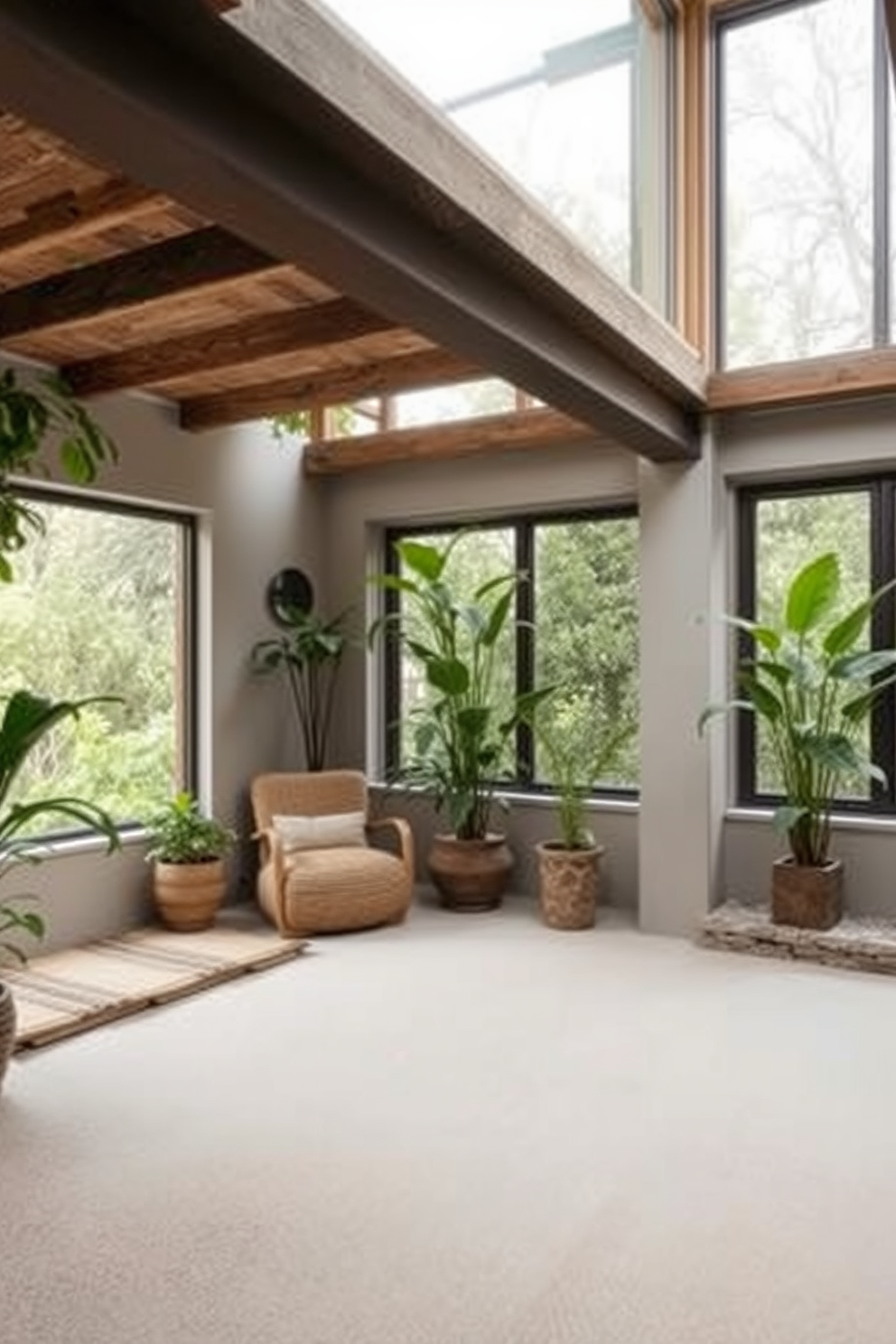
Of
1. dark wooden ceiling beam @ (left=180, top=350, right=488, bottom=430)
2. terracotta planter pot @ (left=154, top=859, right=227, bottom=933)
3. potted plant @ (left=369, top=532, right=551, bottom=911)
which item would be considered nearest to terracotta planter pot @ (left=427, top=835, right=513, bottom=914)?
potted plant @ (left=369, top=532, right=551, bottom=911)

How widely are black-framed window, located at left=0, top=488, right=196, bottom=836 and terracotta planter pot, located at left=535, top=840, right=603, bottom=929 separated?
2044 mm

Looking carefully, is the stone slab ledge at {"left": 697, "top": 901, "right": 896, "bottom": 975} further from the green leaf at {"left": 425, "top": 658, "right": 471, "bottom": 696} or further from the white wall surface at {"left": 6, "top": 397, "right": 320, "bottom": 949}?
the white wall surface at {"left": 6, "top": 397, "right": 320, "bottom": 949}

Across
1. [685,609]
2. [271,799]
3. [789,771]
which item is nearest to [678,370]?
[685,609]

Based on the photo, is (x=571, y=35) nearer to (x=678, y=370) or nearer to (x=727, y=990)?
(x=678, y=370)

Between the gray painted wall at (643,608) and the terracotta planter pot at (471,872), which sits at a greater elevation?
the gray painted wall at (643,608)

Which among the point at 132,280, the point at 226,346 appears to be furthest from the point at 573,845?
the point at 132,280

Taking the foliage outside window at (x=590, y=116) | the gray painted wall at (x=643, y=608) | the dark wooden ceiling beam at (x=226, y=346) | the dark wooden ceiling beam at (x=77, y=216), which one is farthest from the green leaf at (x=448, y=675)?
the dark wooden ceiling beam at (x=77, y=216)

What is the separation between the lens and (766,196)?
4.95 m

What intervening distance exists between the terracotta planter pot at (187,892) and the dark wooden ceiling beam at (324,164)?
2.80 metres

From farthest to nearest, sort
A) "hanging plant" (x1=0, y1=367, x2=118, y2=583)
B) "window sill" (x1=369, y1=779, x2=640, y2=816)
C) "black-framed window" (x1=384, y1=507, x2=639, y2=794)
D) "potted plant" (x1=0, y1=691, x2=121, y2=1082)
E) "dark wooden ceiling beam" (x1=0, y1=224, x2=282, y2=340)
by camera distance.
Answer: "black-framed window" (x1=384, y1=507, x2=639, y2=794)
"window sill" (x1=369, y1=779, x2=640, y2=816)
"hanging plant" (x1=0, y1=367, x2=118, y2=583)
"dark wooden ceiling beam" (x1=0, y1=224, x2=282, y2=340)
"potted plant" (x1=0, y1=691, x2=121, y2=1082)

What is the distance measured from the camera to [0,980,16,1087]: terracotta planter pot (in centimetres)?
294

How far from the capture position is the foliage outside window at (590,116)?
15.6 ft

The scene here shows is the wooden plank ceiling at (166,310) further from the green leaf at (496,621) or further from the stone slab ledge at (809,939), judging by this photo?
the stone slab ledge at (809,939)

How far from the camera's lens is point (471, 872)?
5.29 metres
